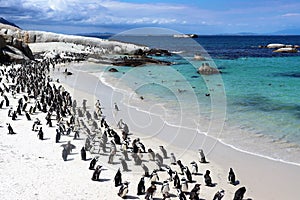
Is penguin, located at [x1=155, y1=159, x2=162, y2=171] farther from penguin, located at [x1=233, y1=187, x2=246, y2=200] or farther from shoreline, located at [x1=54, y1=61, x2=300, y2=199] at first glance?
penguin, located at [x1=233, y1=187, x2=246, y2=200]

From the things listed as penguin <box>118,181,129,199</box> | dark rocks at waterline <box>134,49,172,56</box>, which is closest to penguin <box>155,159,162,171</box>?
penguin <box>118,181,129,199</box>

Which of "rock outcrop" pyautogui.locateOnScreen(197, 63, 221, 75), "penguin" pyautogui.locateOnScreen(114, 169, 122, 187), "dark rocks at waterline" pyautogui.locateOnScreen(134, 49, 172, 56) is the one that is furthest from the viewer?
"dark rocks at waterline" pyautogui.locateOnScreen(134, 49, 172, 56)

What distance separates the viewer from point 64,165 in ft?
42.3

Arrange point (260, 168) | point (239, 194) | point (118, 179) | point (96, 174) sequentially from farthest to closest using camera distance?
1. point (260, 168)
2. point (96, 174)
3. point (118, 179)
4. point (239, 194)

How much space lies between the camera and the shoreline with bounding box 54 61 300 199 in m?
11.6

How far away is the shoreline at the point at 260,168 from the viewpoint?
38.1ft

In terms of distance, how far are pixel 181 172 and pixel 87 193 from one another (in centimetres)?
338

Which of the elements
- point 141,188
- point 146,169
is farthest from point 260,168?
point 141,188

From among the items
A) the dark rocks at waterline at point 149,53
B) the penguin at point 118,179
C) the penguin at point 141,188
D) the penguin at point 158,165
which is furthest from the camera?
the dark rocks at waterline at point 149,53

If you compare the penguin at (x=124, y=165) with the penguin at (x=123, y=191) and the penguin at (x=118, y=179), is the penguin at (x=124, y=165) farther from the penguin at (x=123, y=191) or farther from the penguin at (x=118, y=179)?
the penguin at (x=123, y=191)

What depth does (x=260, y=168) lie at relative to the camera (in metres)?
13.4

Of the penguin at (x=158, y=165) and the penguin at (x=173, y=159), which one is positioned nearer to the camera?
the penguin at (x=158, y=165)

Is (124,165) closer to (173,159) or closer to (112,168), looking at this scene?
(112,168)

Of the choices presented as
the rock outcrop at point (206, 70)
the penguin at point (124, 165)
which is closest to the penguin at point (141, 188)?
the penguin at point (124, 165)
